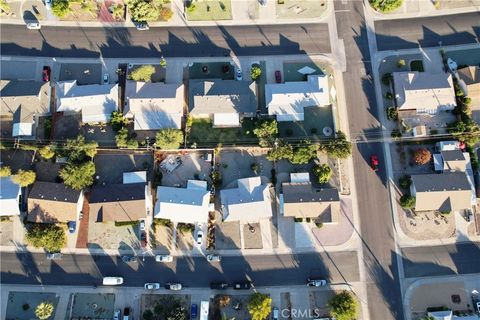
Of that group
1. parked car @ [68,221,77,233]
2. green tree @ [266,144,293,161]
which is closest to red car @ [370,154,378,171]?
green tree @ [266,144,293,161]

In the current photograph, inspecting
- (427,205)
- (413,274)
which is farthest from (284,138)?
(413,274)

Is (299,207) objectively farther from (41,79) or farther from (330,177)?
(41,79)

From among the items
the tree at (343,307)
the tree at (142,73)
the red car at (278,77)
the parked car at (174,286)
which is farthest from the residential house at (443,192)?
the tree at (142,73)

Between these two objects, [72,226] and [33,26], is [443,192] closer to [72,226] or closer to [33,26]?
[72,226]

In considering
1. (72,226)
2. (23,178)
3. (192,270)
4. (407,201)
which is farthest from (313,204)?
(23,178)

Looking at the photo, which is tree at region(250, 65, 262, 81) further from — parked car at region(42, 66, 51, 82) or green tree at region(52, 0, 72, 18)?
parked car at region(42, 66, 51, 82)
